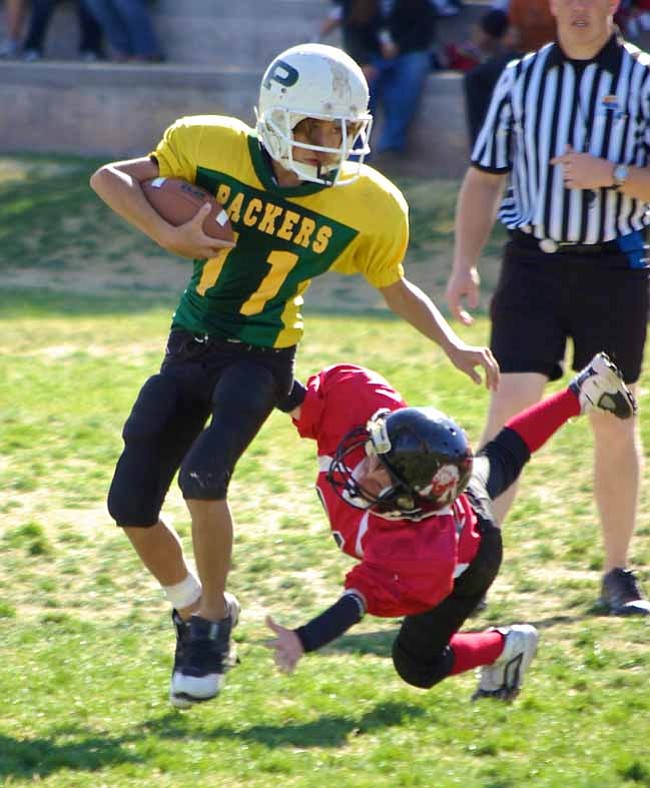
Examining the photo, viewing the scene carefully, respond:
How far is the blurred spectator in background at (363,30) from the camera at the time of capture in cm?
1363

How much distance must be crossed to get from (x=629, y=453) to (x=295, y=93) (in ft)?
6.13

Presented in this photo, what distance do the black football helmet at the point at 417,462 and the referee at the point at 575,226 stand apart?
116cm

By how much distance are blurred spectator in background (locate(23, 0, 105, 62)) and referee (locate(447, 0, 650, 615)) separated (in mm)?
11636

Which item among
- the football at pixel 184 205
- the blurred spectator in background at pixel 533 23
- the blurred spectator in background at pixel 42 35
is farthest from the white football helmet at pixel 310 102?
the blurred spectator in background at pixel 42 35

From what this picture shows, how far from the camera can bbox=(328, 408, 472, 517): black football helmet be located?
4.02m

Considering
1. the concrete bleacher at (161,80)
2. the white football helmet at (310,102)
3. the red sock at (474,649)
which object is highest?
the white football helmet at (310,102)

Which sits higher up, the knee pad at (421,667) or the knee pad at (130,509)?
the knee pad at (130,509)

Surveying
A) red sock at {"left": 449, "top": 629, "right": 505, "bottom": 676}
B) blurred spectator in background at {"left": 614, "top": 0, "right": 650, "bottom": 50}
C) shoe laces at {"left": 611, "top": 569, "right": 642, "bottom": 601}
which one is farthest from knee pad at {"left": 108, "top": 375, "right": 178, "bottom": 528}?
blurred spectator in background at {"left": 614, "top": 0, "right": 650, "bottom": 50}

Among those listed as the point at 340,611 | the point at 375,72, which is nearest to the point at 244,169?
the point at 340,611

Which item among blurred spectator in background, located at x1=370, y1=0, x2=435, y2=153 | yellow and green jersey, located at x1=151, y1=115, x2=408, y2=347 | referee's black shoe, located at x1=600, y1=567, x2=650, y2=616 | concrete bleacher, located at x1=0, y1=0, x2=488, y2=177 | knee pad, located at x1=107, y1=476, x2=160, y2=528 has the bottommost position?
concrete bleacher, located at x1=0, y1=0, x2=488, y2=177

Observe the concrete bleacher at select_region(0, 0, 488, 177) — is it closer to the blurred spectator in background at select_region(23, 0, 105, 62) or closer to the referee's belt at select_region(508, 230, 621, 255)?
the blurred spectator in background at select_region(23, 0, 105, 62)

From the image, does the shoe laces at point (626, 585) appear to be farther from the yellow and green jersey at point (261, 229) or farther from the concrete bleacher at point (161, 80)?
the concrete bleacher at point (161, 80)

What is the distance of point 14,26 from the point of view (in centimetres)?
1642

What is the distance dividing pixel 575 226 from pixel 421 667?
171 cm
